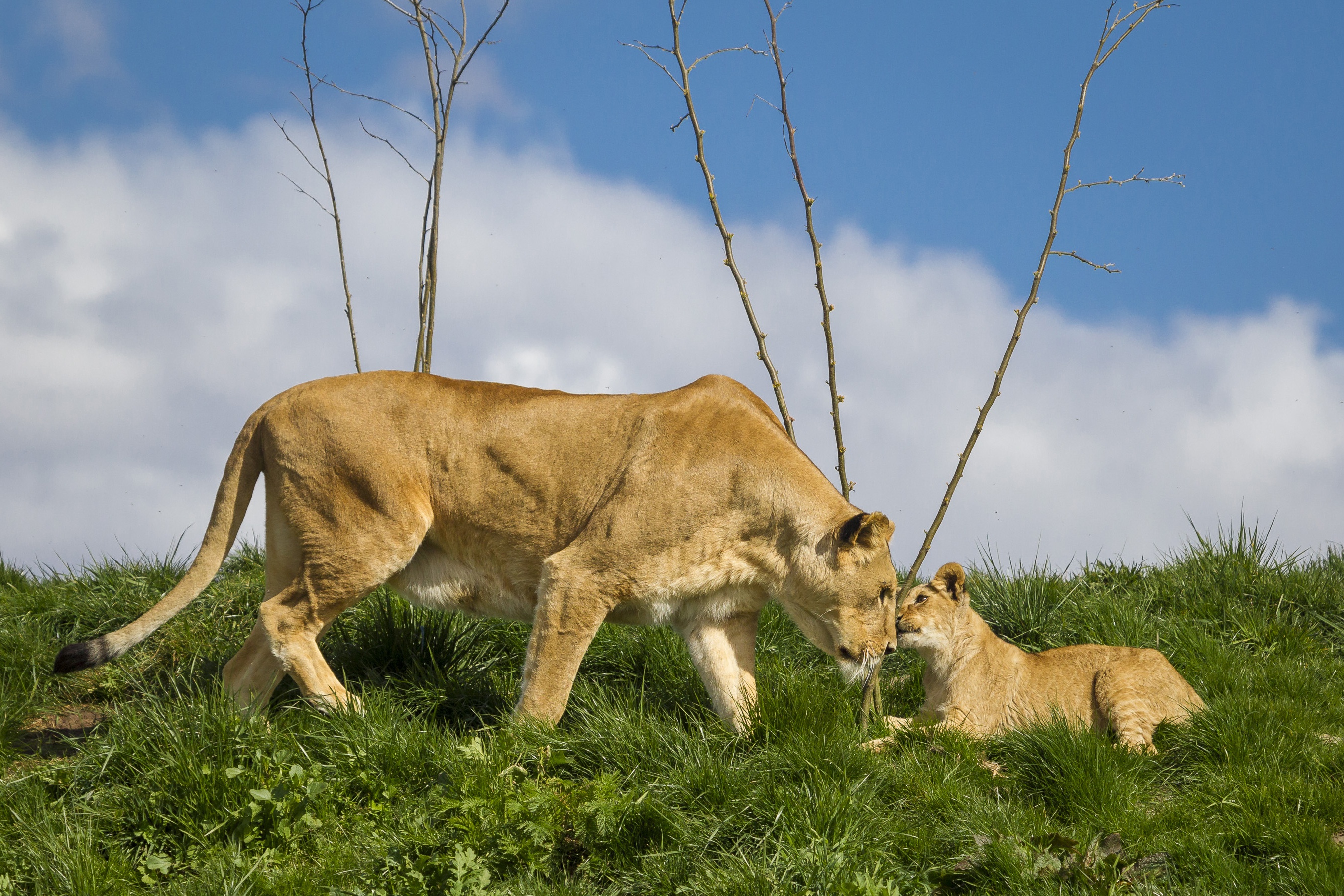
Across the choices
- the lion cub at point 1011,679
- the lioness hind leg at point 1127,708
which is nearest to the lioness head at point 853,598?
the lion cub at point 1011,679

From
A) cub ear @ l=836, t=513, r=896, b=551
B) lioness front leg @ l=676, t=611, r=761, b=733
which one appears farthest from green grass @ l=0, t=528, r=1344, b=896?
cub ear @ l=836, t=513, r=896, b=551

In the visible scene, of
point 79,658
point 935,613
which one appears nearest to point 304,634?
point 79,658

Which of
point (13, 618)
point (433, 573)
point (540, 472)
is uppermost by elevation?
point (540, 472)

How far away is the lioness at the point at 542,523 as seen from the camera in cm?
539

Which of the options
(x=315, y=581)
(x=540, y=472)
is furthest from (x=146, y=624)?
(x=540, y=472)

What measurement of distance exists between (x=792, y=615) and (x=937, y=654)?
940 millimetres

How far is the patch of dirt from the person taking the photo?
6297mm

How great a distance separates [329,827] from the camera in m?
4.88

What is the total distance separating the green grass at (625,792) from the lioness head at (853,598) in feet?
0.85

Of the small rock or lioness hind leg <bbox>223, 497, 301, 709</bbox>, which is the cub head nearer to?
the small rock

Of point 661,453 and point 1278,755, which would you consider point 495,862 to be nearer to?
point 661,453

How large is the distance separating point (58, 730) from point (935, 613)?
522 centimetres

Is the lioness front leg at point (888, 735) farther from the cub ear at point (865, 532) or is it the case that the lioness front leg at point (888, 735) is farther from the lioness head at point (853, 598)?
the cub ear at point (865, 532)

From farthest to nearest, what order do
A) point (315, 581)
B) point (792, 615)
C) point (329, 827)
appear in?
point (792, 615) → point (315, 581) → point (329, 827)
